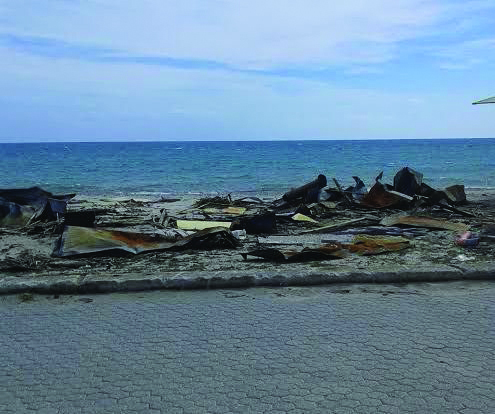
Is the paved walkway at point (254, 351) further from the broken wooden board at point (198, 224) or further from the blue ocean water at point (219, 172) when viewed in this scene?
the blue ocean water at point (219, 172)

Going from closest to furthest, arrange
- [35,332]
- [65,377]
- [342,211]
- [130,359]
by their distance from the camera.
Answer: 1. [65,377]
2. [130,359]
3. [35,332]
4. [342,211]

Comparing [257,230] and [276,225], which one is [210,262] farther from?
[276,225]

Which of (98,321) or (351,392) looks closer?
(351,392)

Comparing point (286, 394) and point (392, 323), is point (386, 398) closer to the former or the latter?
point (286, 394)

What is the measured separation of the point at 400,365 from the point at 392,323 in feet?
2.78

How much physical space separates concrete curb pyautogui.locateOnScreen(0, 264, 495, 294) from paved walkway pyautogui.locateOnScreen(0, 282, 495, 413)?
0.53 feet

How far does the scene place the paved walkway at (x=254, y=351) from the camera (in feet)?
10.8

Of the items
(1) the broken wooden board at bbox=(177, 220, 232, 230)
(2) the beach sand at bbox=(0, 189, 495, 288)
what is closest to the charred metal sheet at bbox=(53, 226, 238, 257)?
(2) the beach sand at bbox=(0, 189, 495, 288)

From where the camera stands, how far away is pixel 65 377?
3648 mm

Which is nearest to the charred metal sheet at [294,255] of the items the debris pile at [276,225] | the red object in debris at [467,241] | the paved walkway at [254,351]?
the debris pile at [276,225]

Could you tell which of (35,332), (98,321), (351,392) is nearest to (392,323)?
(351,392)

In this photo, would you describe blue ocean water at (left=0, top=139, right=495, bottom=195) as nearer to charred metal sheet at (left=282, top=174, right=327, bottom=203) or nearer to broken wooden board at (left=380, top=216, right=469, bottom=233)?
charred metal sheet at (left=282, top=174, right=327, bottom=203)

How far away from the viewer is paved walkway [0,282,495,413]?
3.30m

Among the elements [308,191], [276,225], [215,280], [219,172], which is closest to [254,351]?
[215,280]
